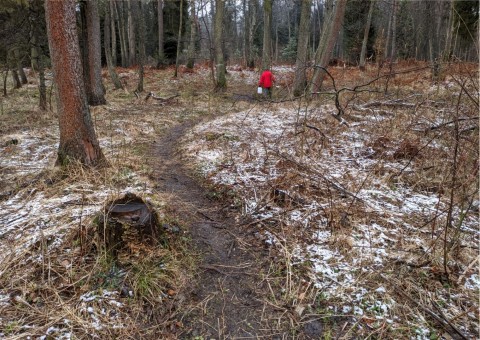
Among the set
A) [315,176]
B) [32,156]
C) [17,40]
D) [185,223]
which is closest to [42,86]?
[17,40]

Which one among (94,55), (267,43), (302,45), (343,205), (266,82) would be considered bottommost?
(343,205)

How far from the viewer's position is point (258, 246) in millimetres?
3439

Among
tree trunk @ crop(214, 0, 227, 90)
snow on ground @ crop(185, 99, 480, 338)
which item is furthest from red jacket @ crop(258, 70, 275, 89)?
snow on ground @ crop(185, 99, 480, 338)

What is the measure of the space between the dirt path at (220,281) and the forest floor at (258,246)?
13 mm

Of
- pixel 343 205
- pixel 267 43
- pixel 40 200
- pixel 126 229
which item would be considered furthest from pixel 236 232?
pixel 267 43

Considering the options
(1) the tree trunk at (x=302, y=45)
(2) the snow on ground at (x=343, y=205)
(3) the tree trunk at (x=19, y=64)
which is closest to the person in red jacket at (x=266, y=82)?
(1) the tree trunk at (x=302, y=45)

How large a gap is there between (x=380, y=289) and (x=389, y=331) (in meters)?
0.39

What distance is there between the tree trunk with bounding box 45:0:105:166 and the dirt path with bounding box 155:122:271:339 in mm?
1458

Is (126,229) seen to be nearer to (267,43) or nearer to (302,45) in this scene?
(302,45)

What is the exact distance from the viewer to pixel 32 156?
19.3ft

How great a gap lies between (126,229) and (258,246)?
55.8 inches

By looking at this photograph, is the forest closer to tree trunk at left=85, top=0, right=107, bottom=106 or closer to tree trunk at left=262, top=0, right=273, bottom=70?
tree trunk at left=85, top=0, right=107, bottom=106

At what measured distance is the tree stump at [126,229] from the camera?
2.97 meters

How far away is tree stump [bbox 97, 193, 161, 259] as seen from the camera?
297 cm
